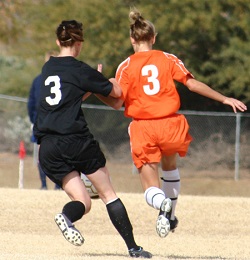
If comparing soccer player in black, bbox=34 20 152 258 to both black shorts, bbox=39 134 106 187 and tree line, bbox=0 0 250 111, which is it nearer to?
black shorts, bbox=39 134 106 187

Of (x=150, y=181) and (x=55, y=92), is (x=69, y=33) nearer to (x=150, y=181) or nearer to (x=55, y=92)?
(x=55, y=92)

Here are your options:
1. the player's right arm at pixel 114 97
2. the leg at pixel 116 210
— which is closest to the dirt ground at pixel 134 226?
the leg at pixel 116 210

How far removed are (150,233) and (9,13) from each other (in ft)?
68.7

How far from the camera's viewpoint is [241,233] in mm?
12562

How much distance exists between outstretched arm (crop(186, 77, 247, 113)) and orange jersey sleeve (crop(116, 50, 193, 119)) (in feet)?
0.38

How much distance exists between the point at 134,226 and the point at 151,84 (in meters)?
4.82

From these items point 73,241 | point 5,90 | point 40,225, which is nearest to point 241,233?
point 40,225

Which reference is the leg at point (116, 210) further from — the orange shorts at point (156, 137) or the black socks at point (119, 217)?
the orange shorts at point (156, 137)

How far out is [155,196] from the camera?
27.8 feet

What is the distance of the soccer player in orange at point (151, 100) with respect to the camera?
8555mm

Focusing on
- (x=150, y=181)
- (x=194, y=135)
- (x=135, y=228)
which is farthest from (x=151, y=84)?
(x=194, y=135)

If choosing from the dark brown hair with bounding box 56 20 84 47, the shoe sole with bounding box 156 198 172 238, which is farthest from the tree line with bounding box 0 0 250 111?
the dark brown hair with bounding box 56 20 84 47

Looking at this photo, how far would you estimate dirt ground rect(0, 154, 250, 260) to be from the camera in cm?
964

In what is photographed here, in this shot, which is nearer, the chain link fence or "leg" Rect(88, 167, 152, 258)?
"leg" Rect(88, 167, 152, 258)
